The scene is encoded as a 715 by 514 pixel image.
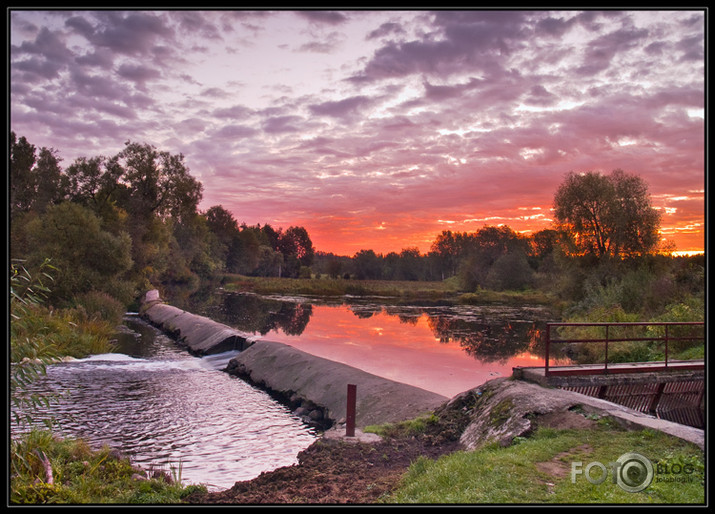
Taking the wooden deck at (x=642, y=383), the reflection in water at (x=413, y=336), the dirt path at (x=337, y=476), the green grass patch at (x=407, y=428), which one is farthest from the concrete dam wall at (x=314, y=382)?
the wooden deck at (x=642, y=383)

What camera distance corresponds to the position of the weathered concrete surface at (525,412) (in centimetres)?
821

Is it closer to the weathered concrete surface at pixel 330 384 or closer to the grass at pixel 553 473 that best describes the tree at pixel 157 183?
the weathered concrete surface at pixel 330 384

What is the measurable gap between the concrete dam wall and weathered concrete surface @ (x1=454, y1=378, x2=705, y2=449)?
8.76ft

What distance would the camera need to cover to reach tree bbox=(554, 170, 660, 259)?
3375 centimetres

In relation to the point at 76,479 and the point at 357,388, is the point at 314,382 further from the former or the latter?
the point at 76,479

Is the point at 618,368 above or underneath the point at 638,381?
above

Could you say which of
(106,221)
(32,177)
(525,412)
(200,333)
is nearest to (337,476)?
(525,412)

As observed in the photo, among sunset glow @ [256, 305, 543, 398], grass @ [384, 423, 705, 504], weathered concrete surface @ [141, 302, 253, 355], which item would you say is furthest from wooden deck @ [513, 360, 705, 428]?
weathered concrete surface @ [141, 302, 253, 355]

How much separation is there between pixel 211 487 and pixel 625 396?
9.60 metres

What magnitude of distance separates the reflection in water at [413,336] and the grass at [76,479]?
10664mm

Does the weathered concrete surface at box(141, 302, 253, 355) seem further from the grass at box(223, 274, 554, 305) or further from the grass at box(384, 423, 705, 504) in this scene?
the grass at box(223, 274, 554, 305)

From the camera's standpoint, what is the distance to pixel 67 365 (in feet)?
64.8

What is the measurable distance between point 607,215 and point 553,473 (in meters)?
32.6

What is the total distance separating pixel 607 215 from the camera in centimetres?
3488
